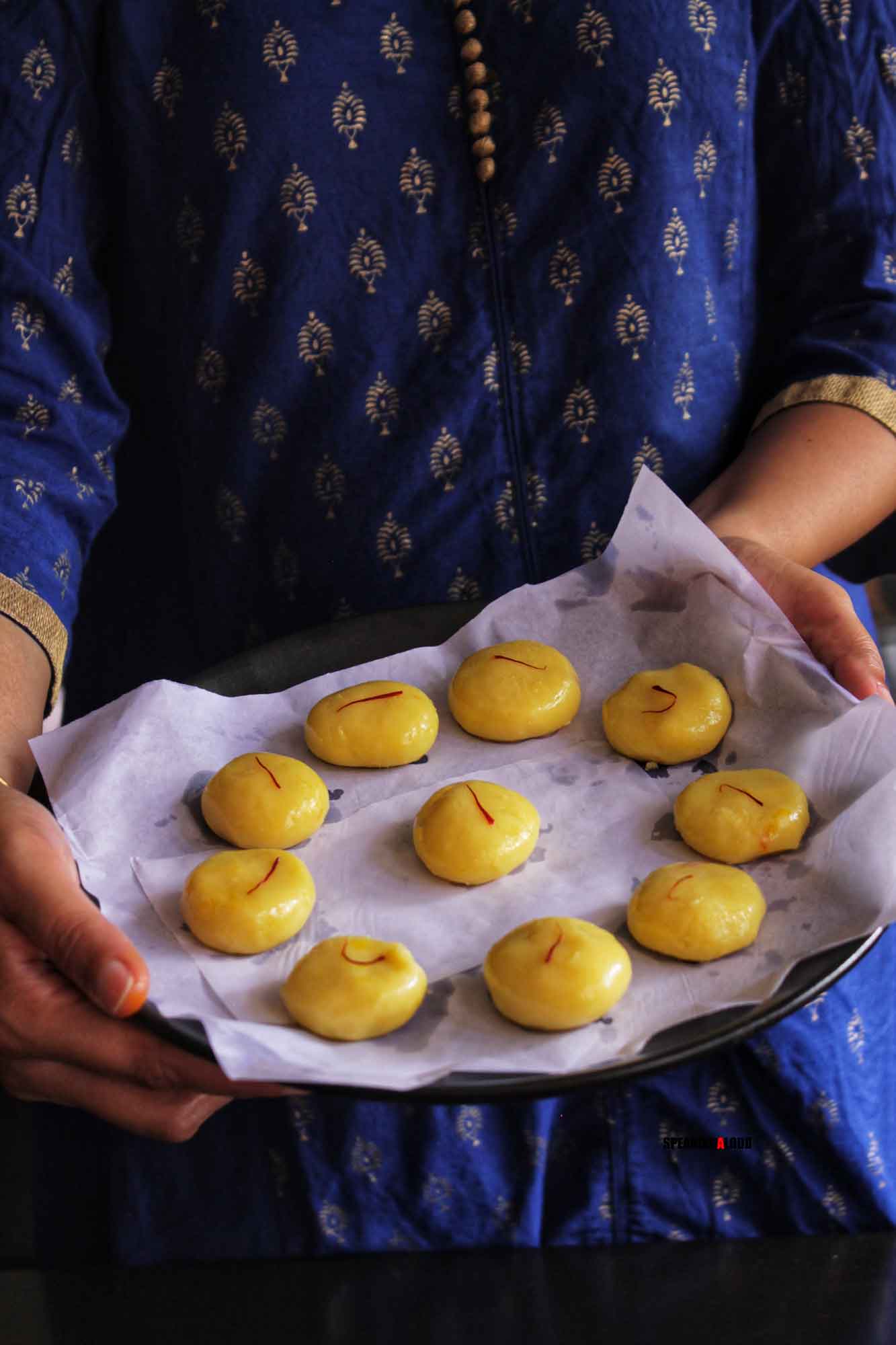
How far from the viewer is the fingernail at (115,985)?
27.9 inches

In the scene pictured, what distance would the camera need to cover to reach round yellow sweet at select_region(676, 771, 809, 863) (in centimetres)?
89

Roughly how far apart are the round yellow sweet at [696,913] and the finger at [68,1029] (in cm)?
29

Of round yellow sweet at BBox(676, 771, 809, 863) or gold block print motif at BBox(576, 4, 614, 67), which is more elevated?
gold block print motif at BBox(576, 4, 614, 67)

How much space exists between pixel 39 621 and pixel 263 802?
0.28 m

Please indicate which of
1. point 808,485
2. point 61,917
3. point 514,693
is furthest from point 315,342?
point 61,917

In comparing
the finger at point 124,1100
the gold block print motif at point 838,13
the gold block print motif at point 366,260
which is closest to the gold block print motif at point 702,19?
the gold block print motif at point 838,13

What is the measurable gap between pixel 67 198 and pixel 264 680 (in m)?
0.50

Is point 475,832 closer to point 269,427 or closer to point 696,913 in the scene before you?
point 696,913

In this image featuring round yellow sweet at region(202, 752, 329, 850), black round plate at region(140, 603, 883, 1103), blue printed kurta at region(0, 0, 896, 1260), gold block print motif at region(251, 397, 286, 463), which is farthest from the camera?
gold block print motif at region(251, 397, 286, 463)

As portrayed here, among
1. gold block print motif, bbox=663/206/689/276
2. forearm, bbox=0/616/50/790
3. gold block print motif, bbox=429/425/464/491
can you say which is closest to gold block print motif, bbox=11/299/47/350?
forearm, bbox=0/616/50/790

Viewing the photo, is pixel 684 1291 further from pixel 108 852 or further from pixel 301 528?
pixel 301 528

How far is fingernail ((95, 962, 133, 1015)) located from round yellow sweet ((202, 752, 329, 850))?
0.22m

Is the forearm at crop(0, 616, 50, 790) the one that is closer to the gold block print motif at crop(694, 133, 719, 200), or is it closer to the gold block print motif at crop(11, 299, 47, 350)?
the gold block print motif at crop(11, 299, 47, 350)

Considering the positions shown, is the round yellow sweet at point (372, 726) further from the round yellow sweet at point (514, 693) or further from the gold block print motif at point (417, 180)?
the gold block print motif at point (417, 180)
